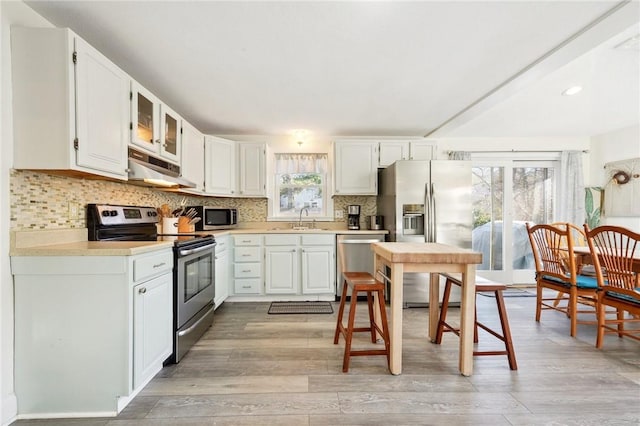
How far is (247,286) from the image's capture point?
142 inches

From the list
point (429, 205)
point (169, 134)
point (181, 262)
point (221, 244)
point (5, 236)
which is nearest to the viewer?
point (5, 236)

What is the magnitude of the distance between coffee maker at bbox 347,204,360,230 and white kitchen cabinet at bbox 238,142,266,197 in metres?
1.22

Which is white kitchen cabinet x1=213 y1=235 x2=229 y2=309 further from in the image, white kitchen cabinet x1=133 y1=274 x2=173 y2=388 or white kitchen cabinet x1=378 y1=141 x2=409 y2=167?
white kitchen cabinet x1=378 y1=141 x2=409 y2=167

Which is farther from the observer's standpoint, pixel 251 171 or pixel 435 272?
pixel 251 171

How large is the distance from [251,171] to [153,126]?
5.26 ft

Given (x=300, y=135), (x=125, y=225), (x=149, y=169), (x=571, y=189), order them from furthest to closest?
(x=571, y=189) → (x=300, y=135) → (x=125, y=225) → (x=149, y=169)

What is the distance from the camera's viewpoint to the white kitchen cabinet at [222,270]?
3152mm

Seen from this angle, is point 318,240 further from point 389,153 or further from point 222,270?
point 389,153

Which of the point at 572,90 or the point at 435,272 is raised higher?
the point at 572,90

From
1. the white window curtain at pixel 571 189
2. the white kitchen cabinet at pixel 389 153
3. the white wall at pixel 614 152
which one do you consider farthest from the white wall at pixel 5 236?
the white wall at pixel 614 152

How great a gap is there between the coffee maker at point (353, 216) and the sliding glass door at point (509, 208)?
194 centimetres

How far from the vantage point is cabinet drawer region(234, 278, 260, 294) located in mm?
3604

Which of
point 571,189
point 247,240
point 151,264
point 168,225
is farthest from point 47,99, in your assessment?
point 571,189

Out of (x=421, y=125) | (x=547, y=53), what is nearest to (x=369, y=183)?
(x=421, y=125)
